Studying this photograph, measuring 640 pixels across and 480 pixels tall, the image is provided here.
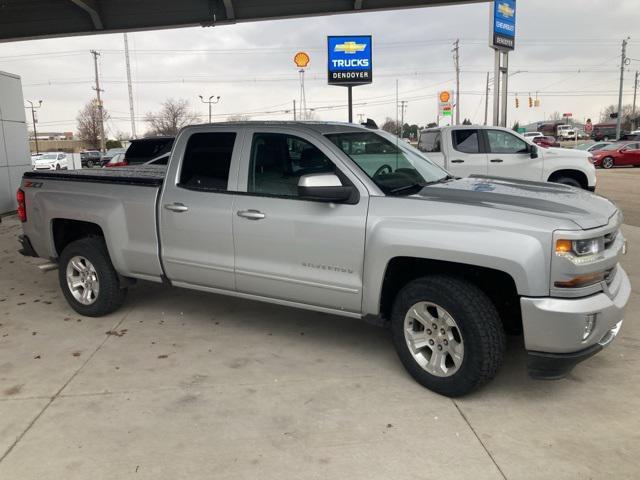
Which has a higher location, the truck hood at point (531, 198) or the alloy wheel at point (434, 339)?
the truck hood at point (531, 198)

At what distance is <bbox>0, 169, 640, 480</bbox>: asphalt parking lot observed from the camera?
10.0 feet

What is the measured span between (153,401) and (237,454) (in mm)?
932

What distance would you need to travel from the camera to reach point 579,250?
10.7ft

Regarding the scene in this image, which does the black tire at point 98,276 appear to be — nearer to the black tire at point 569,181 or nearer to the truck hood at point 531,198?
the truck hood at point 531,198

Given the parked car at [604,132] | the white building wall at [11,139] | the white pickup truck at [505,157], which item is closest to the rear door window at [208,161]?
the white pickup truck at [505,157]

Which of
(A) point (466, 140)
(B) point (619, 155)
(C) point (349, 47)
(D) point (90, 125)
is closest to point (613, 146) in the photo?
(B) point (619, 155)

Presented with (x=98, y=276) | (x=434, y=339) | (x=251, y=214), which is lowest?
(x=434, y=339)

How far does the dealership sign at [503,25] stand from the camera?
17578 mm

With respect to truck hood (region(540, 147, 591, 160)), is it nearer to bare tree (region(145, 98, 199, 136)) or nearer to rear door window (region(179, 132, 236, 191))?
rear door window (region(179, 132, 236, 191))

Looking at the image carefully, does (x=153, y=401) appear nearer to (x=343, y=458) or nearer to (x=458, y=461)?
(x=343, y=458)

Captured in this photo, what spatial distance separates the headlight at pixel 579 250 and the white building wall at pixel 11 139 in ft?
45.0

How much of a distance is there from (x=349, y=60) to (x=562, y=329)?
14.0 m

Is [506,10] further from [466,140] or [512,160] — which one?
[512,160]

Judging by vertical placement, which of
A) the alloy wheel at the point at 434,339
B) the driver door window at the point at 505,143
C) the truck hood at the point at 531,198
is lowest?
the alloy wheel at the point at 434,339
